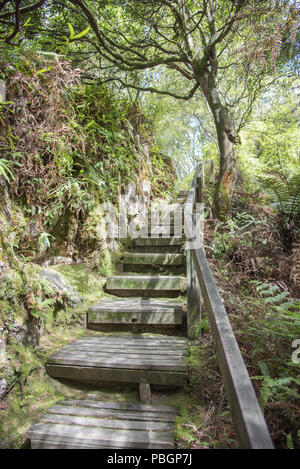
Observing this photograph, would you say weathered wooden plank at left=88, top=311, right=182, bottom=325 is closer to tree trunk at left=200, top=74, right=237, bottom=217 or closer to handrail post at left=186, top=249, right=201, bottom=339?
handrail post at left=186, top=249, right=201, bottom=339

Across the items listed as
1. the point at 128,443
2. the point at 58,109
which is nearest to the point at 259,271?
the point at 128,443

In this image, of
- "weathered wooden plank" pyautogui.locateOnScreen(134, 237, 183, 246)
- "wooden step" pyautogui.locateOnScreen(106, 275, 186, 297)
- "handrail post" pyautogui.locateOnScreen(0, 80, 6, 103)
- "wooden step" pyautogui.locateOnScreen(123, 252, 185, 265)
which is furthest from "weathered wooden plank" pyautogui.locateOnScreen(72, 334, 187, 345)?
"handrail post" pyautogui.locateOnScreen(0, 80, 6, 103)

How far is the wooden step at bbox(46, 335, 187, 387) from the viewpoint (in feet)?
7.31

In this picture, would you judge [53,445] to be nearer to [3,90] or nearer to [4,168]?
[4,168]

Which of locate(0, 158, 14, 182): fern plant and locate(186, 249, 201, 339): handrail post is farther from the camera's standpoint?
locate(186, 249, 201, 339): handrail post

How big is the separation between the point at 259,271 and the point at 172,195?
3.55 meters

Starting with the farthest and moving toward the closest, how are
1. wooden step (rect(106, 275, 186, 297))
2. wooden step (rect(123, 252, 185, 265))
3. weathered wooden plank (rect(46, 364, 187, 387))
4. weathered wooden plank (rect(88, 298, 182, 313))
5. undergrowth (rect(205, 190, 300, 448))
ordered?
wooden step (rect(123, 252, 185, 265))
wooden step (rect(106, 275, 186, 297))
weathered wooden plank (rect(88, 298, 182, 313))
weathered wooden plank (rect(46, 364, 187, 387))
undergrowth (rect(205, 190, 300, 448))

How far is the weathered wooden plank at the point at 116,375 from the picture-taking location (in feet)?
7.24

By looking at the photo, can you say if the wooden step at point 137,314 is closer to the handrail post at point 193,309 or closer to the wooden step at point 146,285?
the handrail post at point 193,309

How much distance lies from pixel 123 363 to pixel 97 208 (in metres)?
2.23

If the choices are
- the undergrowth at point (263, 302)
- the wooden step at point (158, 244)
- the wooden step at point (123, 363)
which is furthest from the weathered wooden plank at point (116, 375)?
the wooden step at point (158, 244)

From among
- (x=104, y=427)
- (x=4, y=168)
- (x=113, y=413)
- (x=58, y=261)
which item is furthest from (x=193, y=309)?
(x=4, y=168)

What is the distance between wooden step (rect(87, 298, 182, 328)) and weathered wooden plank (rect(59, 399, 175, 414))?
0.98 m

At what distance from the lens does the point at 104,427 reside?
6.01 ft
